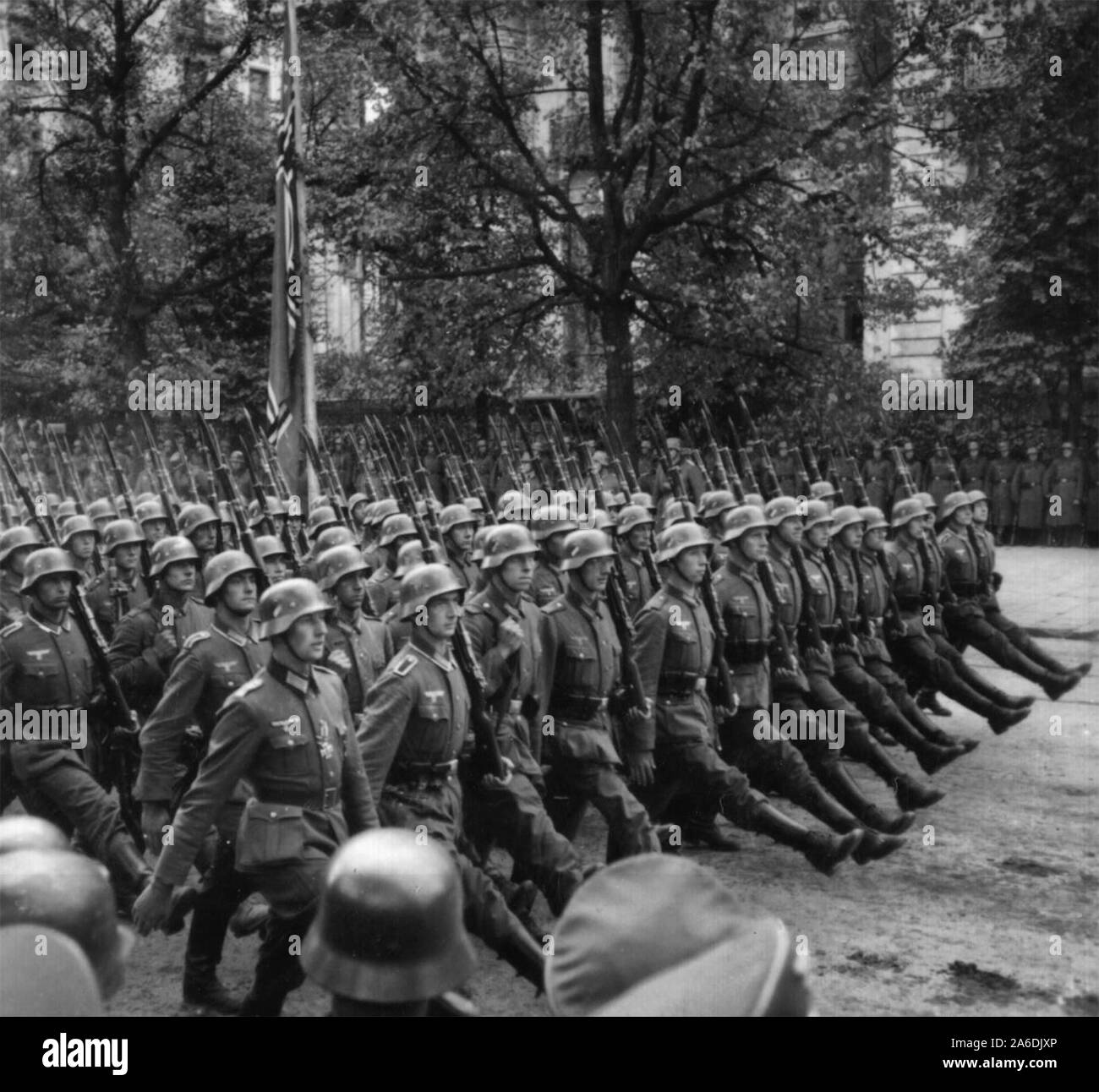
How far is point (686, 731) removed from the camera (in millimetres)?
7617

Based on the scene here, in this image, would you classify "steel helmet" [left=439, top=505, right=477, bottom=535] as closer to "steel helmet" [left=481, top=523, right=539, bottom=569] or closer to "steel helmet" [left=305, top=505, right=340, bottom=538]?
"steel helmet" [left=305, top=505, right=340, bottom=538]

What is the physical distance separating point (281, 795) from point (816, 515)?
552 centimetres

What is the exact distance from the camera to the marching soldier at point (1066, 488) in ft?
76.1

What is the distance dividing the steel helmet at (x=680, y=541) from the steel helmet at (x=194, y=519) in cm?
334

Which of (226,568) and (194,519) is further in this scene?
(194,519)

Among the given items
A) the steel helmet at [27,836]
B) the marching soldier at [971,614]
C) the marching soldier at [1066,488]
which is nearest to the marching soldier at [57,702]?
the steel helmet at [27,836]

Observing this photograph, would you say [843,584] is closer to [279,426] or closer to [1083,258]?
[279,426]

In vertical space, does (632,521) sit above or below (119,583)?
above

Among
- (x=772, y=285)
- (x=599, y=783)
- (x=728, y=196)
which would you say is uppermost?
(x=728, y=196)

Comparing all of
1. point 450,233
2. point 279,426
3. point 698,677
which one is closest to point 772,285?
point 450,233

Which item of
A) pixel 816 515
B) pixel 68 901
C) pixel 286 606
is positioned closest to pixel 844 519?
pixel 816 515

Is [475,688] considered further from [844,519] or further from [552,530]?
[844,519]

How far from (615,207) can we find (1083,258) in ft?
31.0

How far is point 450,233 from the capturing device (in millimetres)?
19078
